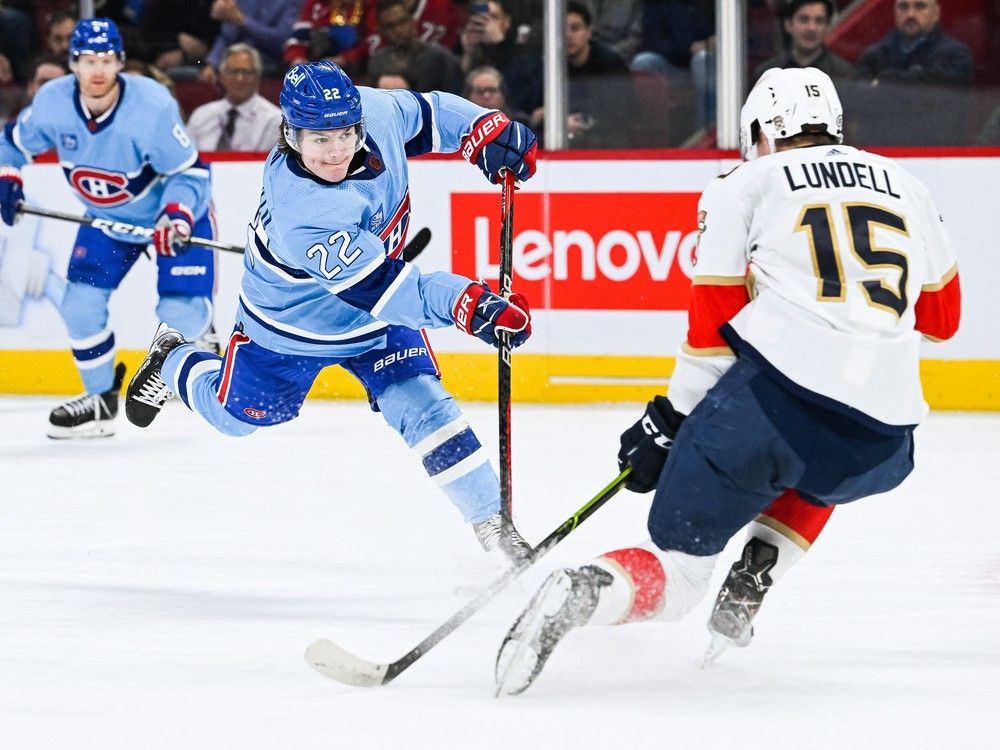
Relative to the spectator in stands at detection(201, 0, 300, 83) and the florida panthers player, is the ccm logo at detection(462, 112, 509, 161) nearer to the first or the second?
Answer: the florida panthers player

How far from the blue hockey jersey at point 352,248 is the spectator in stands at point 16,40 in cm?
335

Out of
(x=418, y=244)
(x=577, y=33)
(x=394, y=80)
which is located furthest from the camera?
(x=394, y=80)

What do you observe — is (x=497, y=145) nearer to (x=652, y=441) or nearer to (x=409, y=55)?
(x=652, y=441)

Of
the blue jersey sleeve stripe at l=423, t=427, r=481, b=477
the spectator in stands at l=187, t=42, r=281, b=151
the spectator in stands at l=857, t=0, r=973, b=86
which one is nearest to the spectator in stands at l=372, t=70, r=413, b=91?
the spectator in stands at l=187, t=42, r=281, b=151

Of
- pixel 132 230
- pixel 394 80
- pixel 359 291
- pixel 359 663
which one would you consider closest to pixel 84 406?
pixel 132 230

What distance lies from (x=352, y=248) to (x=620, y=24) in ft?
9.94

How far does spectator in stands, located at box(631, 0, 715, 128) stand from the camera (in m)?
5.72

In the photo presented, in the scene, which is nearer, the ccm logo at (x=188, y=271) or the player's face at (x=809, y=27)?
the ccm logo at (x=188, y=271)

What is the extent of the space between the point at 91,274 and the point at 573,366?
1.64 meters

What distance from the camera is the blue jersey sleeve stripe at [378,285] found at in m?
3.06

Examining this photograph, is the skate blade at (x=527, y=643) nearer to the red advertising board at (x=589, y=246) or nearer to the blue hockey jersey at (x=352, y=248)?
the blue hockey jersey at (x=352, y=248)

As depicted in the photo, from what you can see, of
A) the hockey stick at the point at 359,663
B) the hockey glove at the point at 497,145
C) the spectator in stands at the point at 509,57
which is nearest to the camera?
the hockey stick at the point at 359,663

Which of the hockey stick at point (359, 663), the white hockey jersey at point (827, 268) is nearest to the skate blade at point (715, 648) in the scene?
the hockey stick at point (359, 663)

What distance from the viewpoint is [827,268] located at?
2393mm
